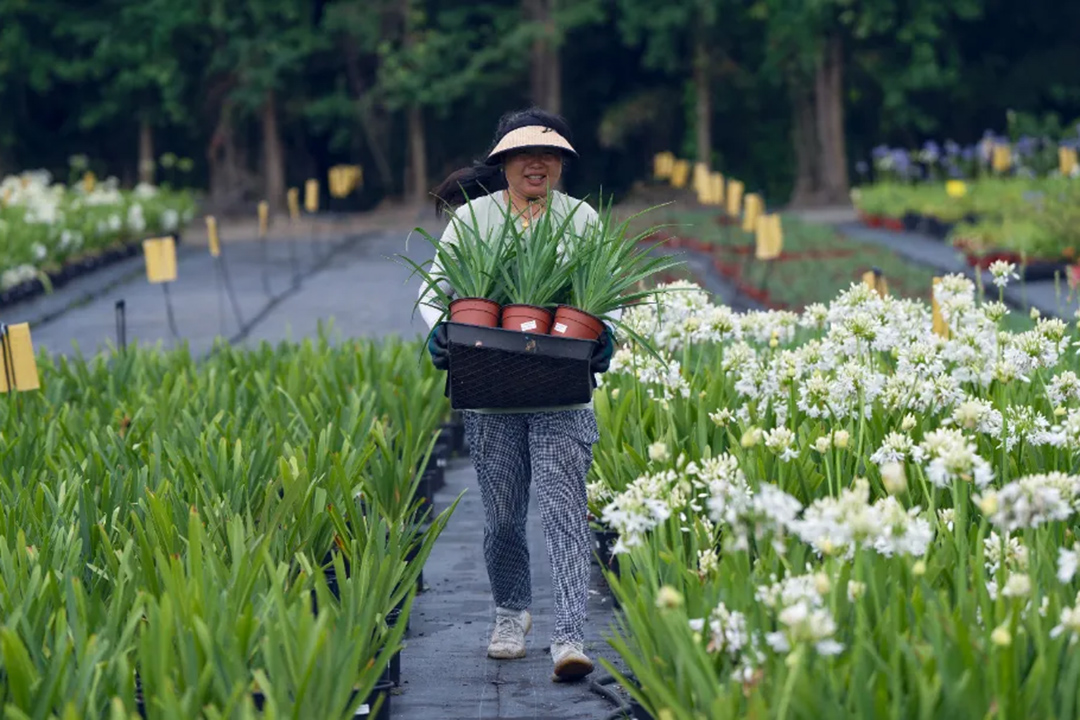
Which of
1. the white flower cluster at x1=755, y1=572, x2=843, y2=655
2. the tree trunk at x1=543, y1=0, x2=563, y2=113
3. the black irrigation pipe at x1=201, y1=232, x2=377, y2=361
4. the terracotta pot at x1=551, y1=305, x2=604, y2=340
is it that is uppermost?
the tree trunk at x1=543, y1=0, x2=563, y2=113

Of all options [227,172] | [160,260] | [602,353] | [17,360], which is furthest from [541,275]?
[227,172]

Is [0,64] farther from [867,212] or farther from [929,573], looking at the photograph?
[929,573]

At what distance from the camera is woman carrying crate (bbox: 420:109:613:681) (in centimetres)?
537

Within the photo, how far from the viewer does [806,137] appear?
121 ft

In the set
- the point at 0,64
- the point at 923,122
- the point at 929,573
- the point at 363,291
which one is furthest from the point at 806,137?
the point at 929,573

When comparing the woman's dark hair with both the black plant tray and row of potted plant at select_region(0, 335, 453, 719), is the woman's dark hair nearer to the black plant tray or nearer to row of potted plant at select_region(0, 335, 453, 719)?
the black plant tray

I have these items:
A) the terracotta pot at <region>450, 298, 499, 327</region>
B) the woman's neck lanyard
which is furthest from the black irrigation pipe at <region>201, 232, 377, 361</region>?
the terracotta pot at <region>450, 298, 499, 327</region>

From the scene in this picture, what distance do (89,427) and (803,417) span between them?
8.95 ft

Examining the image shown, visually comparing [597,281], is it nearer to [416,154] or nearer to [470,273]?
[470,273]

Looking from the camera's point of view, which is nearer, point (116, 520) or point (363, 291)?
point (116, 520)

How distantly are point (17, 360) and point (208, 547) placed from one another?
10.4 ft

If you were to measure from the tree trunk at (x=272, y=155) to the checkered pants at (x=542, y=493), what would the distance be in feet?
101

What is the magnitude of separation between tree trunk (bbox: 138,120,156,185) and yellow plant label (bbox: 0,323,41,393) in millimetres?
28823

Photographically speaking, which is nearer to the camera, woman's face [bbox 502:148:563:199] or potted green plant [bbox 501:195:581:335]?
potted green plant [bbox 501:195:581:335]
